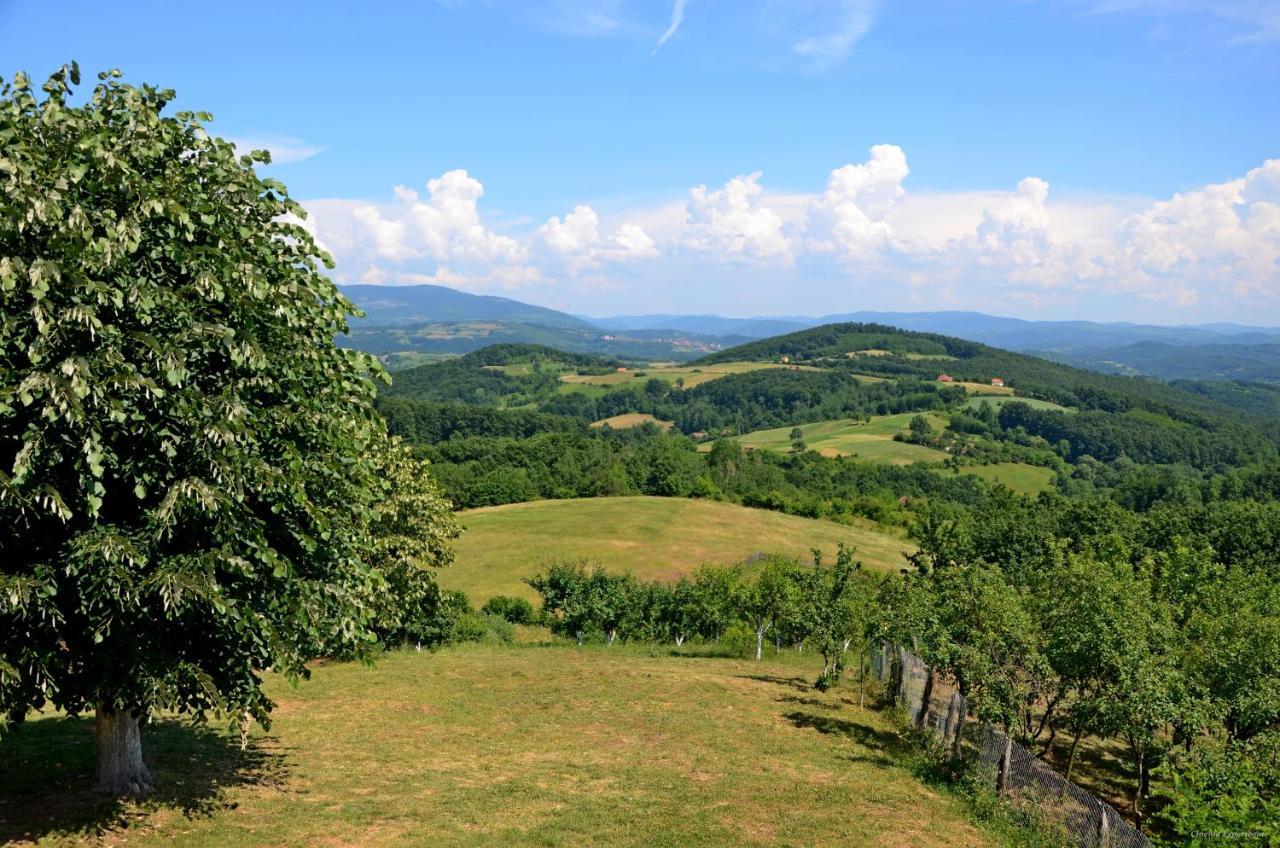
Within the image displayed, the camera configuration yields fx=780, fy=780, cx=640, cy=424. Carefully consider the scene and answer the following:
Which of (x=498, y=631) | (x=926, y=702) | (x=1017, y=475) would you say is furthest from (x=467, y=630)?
(x=1017, y=475)

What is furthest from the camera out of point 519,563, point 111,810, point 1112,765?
point 519,563

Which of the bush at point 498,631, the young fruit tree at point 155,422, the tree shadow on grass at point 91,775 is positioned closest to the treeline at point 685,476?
the bush at point 498,631

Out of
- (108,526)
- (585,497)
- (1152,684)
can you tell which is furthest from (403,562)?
(585,497)

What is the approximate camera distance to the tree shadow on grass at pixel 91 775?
13.9 metres

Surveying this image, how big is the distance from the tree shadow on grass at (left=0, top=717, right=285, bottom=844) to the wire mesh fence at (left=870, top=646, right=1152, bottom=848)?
1904 cm

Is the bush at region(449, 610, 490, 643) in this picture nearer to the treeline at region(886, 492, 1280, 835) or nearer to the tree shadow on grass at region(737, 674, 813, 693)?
the tree shadow on grass at region(737, 674, 813, 693)

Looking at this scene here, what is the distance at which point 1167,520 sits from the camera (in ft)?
272

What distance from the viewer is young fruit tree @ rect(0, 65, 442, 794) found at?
1097cm

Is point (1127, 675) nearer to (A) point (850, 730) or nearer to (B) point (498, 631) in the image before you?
(A) point (850, 730)

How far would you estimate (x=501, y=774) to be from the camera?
2116 cm

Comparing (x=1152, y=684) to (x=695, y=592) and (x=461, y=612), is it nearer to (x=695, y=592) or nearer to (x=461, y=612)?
(x=695, y=592)

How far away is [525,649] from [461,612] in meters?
7.63

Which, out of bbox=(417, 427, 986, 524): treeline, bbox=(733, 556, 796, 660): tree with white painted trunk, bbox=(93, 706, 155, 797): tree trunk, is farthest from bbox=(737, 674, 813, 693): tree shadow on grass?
bbox=(417, 427, 986, 524): treeline

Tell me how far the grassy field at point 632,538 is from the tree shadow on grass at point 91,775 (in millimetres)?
57438
